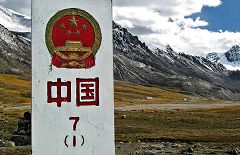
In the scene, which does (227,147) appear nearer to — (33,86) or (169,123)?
(169,123)

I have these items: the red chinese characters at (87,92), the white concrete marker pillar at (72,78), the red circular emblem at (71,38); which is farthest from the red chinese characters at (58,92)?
the red circular emblem at (71,38)

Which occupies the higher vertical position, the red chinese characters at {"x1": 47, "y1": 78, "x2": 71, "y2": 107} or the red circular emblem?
the red circular emblem

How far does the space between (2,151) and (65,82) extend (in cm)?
2850

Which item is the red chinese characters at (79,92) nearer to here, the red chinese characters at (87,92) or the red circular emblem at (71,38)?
the red chinese characters at (87,92)

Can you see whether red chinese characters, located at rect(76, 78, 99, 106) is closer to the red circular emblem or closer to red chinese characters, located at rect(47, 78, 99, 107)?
red chinese characters, located at rect(47, 78, 99, 107)

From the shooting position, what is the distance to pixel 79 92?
670 centimetres

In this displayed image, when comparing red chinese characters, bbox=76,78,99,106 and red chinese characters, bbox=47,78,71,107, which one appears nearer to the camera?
red chinese characters, bbox=47,78,71,107

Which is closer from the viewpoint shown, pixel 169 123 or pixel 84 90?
pixel 84 90

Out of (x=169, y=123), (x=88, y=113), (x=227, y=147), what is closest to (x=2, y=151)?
(x=227, y=147)

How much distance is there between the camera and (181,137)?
45500 millimetres

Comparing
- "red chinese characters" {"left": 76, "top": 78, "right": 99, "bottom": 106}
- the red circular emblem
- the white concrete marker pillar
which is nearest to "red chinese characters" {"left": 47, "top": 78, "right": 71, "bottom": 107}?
the white concrete marker pillar

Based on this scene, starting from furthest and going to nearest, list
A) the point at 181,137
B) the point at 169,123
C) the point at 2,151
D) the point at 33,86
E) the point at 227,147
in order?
the point at 169,123 → the point at 181,137 → the point at 227,147 → the point at 2,151 → the point at 33,86

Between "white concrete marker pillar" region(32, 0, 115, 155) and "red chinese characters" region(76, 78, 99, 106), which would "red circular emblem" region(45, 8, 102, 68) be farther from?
"red chinese characters" region(76, 78, 99, 106)

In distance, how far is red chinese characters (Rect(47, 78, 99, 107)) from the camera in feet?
21.5
